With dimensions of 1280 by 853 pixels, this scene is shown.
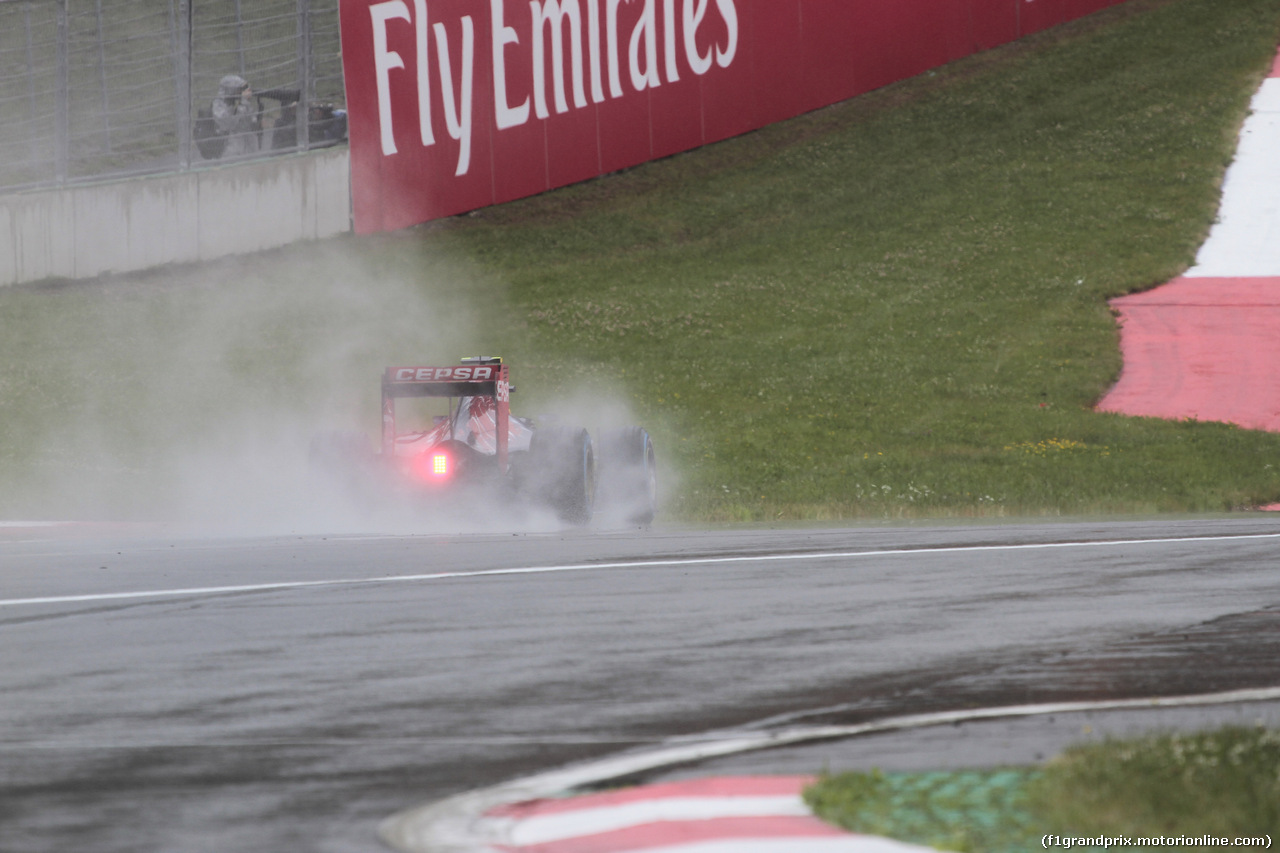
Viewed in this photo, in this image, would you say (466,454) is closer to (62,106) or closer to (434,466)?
(434,466)

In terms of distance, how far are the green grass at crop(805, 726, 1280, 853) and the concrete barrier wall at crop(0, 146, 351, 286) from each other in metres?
26.8

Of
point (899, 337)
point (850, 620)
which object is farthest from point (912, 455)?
point (850, 620)

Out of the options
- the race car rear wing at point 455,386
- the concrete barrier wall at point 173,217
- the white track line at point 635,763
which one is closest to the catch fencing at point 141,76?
the concrete barrier wall at point 173,217

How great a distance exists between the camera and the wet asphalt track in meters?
5.19

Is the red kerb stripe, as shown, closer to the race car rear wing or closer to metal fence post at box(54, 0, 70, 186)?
the race car rear wing

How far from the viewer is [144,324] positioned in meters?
28.7

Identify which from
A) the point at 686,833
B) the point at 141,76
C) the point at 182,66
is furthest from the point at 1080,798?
the point at 141,76

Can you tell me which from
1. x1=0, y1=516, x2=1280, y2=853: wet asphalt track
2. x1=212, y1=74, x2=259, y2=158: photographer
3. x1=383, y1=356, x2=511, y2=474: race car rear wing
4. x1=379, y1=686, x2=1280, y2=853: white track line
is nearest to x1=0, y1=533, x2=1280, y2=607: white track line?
x1=0, y1=516, x2=1280, y2=853: wet asphalt track

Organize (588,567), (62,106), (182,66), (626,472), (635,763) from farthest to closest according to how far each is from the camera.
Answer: (182,66) < (62,106) < (626,472) < (588,567) < (635,763)

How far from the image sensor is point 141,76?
28891 millimetres

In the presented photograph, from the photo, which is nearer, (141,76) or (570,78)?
(141,76)

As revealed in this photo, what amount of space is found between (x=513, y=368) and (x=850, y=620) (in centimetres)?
1911

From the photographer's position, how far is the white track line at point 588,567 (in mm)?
10062

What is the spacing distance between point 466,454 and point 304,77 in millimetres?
17123
